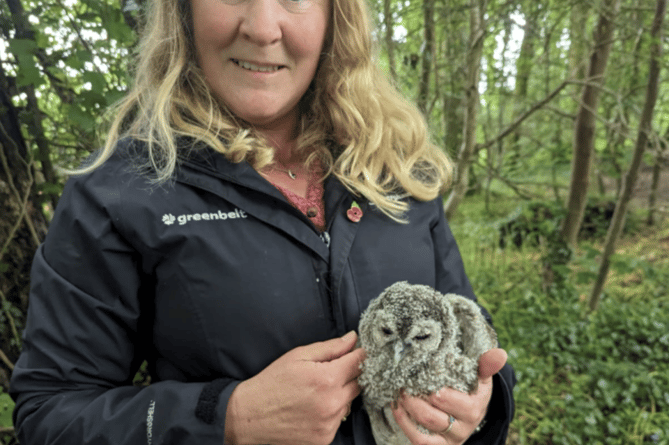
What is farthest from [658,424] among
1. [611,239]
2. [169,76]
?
[169,76]

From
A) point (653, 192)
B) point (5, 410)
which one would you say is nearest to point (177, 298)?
point (5, 410)

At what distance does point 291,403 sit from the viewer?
1260 mm

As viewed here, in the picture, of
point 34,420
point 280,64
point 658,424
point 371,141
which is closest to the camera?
point 34,420

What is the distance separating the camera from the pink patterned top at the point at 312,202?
5.31ft

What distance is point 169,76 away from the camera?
1.58 m

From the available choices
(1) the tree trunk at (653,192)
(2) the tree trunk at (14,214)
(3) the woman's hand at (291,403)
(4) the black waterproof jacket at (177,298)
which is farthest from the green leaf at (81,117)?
(1) the tree trunk at (653,192)

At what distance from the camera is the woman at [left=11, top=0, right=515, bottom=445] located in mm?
1268

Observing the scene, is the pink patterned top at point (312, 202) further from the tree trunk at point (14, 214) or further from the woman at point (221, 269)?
the tree trunk at point (14, 214)

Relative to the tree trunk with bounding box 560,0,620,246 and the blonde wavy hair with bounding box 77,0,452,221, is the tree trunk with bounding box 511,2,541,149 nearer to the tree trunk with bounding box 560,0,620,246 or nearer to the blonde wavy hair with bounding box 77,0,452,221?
the tree trunk with bounding box 560,0,620,246

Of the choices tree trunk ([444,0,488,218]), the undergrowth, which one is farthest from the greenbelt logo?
the undergrowth

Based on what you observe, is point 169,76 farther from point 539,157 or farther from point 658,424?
point 539,157

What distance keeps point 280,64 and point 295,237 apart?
0.68 meters

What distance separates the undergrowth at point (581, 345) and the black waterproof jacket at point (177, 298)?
9.62 ft

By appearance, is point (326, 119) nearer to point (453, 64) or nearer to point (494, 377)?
point (494, 377)
